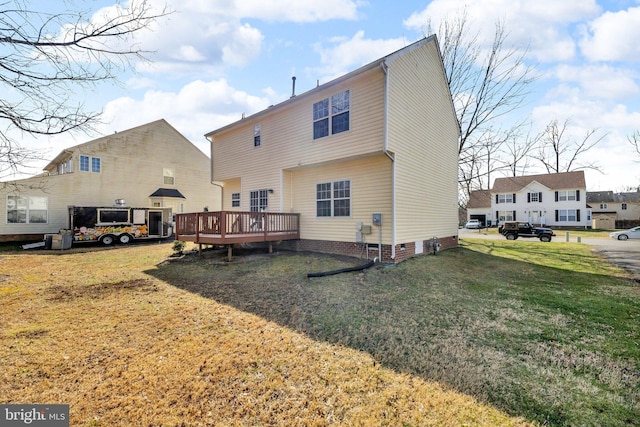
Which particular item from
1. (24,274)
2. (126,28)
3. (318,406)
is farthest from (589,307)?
(24,274)

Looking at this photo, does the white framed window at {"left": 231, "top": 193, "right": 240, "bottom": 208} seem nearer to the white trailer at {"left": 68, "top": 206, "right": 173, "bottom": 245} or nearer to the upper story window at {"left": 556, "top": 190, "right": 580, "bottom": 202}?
the white trailer at {"left": 68, "top": 206, "right": 173, "bottom": 245}

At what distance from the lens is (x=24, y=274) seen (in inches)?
329

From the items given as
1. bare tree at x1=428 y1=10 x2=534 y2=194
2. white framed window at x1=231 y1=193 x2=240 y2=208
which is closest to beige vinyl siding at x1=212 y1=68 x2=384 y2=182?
white framed window at x1=231 y1=193 x2=240 y2=208

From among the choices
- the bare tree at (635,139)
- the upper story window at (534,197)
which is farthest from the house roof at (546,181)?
the bare tree at (635,139)

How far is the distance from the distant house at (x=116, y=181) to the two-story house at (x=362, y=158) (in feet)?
34.5

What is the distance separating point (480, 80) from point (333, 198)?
16.9 m

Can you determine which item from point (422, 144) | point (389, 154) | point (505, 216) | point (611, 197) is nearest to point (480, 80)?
point (422, 144)

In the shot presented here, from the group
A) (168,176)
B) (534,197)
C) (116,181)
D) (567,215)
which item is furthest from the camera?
(534,197)

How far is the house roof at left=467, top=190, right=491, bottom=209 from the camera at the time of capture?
145 feet

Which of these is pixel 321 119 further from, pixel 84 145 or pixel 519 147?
pixel 519 147

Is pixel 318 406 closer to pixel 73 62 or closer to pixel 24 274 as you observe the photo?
pixel 73 62

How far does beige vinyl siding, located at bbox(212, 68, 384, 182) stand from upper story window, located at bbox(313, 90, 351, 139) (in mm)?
173

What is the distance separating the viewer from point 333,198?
10.5m

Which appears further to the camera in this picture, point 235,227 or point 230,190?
point 230,190
